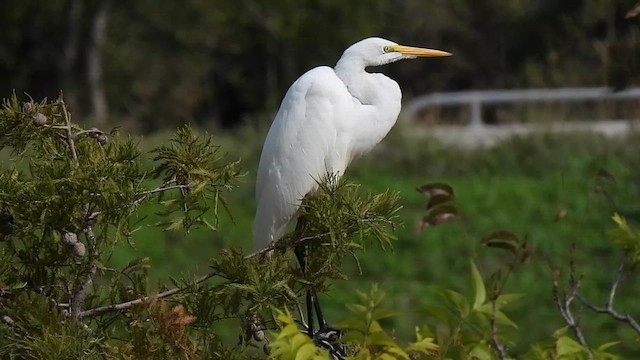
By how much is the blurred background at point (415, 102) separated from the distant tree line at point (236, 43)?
0.10ft

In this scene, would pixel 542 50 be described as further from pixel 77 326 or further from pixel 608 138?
pixel 77 326

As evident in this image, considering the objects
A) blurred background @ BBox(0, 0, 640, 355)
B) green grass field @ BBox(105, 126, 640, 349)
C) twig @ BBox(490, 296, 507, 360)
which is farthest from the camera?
blurred background @ BBox(0, 0, 640, 355)

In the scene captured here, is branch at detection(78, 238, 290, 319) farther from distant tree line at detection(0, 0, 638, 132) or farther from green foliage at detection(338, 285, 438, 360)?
distant tree line at detection(0, 0, 638, 132)

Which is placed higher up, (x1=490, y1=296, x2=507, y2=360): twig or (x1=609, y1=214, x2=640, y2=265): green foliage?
(x1=609, y1=214, x2=640, y2=265): green foliage

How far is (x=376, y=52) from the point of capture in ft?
7.75

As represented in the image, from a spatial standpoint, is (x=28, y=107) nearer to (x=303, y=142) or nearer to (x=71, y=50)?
(x=303, y=142)

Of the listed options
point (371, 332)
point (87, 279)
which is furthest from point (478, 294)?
point (87, 279)

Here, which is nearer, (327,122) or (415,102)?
(327,122)

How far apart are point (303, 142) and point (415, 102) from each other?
25.5ft

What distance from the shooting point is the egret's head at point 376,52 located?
236 cm

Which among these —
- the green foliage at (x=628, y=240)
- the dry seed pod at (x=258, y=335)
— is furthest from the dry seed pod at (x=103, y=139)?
the green foliage at (x=628, y=240)

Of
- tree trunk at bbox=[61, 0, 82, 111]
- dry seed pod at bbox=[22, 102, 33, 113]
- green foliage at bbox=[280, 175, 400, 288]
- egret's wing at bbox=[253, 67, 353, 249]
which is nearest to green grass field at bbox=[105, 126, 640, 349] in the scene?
egret's wing at bbox=[253, 67, 353, 249]

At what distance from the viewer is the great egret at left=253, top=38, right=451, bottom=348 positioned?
240 centimetres

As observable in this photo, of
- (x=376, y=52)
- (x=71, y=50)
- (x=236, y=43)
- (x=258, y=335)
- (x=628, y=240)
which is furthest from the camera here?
(x=236, y=43)
